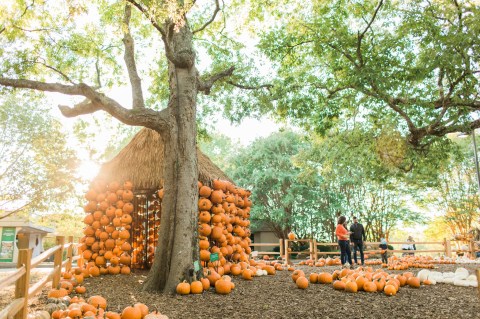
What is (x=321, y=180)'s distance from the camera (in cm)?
2514

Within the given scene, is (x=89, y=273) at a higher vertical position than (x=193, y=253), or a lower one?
lower

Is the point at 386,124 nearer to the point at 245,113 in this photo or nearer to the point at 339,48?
the point at 339,48

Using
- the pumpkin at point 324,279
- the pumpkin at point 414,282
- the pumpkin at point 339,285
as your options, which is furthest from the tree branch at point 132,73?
the pumpkin at point 414,282

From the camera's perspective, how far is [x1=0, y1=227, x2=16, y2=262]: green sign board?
2253cm

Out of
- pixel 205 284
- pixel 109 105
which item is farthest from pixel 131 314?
pixel 109 105

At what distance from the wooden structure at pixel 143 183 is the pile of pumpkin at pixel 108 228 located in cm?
33

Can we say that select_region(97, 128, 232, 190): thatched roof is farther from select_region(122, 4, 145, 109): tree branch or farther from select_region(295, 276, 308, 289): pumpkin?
select_region(295, 276, 308, 289): pumpkin

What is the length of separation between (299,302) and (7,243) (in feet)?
78.6

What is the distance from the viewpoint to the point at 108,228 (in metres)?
9.23

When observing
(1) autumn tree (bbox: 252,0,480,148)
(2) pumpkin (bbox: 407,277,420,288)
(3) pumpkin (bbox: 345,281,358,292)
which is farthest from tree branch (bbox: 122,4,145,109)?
(2) pumpkin (bbox: 407,277,420,288)

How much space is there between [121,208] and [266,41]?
6.28 m

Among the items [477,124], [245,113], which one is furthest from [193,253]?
[477,124]

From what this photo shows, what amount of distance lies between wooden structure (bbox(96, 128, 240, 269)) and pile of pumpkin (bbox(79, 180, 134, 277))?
1.08 ft

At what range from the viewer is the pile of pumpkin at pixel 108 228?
29.5 feet
